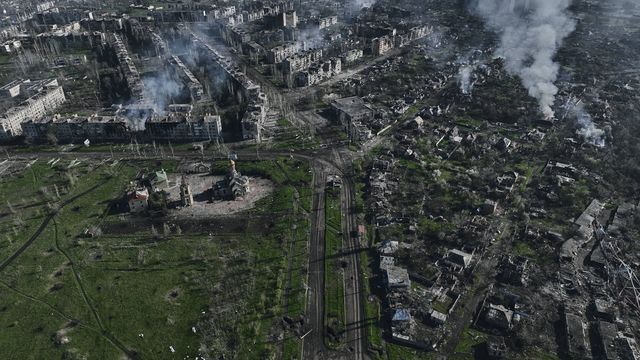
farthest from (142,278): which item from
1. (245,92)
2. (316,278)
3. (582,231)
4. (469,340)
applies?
(582,231)

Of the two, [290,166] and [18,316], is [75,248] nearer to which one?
[18,316]

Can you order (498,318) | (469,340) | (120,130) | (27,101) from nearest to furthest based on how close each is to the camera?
(469,340) → (498,318) → (120,130) → (27,101)

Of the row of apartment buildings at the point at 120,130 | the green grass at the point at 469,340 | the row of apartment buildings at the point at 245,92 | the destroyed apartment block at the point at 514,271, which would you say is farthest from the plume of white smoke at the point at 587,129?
the row of apartment buildings at the point at 120,130

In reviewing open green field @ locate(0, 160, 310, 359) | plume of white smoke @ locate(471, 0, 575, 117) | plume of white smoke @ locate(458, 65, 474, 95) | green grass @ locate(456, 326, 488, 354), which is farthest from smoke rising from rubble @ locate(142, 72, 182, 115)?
plume of white smoke @ locate(471, 0, 575, 117)

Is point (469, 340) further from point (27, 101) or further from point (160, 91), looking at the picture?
point (27, 101)

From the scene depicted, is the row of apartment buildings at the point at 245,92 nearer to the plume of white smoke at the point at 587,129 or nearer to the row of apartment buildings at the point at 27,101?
the row of apartment buildings at the point at 27,101
